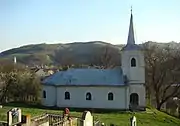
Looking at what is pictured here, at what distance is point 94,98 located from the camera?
1697 inches

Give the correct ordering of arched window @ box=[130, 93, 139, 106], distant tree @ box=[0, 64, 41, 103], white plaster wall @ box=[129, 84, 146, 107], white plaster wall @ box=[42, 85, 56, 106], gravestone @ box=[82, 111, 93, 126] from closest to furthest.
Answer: gravestone @ box=[82, 111, 93, 126], white plaster wall @ box=[129, 84, 146, 107], arched window @ box=[130, 93, 139, 106], white plaster wall @ box=[42, 85, 56, 106], distant tree @ box=[0, 64, 41, 103]

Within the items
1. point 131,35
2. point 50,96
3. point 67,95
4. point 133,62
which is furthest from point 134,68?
point 50,96

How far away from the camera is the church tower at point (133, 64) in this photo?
140 ft

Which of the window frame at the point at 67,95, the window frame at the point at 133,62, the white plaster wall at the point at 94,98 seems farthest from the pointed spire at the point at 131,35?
the window frame at the point at 67,95

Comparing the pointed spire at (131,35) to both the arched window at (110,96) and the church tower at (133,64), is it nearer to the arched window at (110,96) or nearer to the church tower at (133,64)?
the church tower at (133,64)

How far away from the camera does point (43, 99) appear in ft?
151

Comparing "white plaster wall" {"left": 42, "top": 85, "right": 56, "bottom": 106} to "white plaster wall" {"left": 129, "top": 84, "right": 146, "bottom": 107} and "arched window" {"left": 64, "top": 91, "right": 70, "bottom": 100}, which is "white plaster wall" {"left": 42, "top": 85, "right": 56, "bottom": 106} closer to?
"arched window" {"left": 64, "top": 91, "right": 70, "bottom": 100}

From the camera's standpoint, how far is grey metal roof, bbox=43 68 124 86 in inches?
1704

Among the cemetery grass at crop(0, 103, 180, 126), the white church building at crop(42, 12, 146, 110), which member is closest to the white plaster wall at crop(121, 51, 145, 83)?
the white church building at crop(42, 12, 146, 110)

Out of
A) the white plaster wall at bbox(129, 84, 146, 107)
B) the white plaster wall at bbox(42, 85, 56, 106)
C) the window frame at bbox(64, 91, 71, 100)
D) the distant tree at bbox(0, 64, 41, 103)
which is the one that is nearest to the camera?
the white plaster wall at bbox(129, 84, 146, 107)

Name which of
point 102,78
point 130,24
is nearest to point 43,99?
point 102,78

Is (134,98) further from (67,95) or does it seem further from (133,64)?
(67,95)

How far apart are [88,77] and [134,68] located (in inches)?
231

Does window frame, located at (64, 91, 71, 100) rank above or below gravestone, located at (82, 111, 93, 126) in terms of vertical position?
above
